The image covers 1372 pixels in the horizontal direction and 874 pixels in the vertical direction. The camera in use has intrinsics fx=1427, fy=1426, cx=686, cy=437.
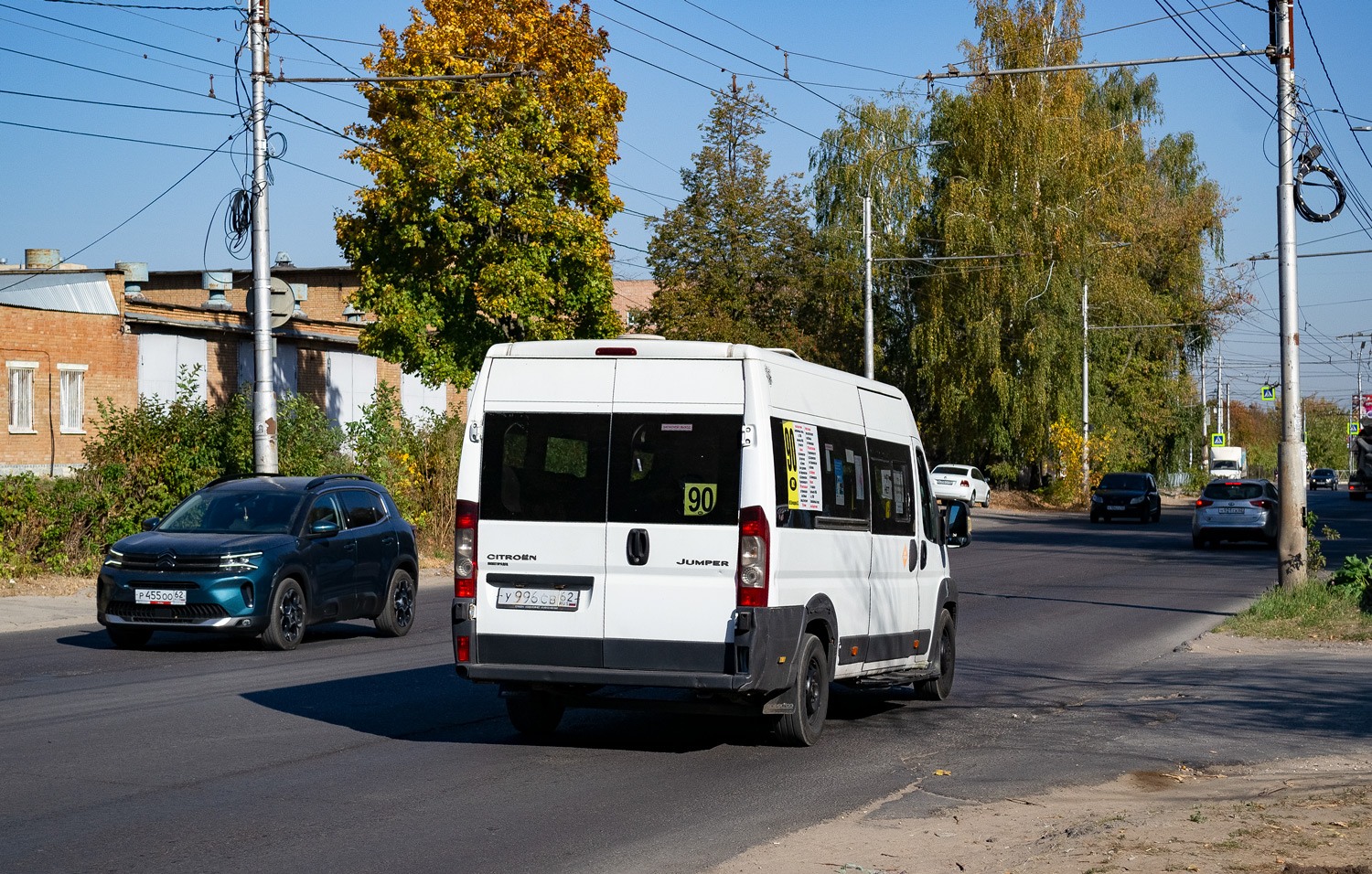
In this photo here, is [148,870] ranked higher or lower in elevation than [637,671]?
lower

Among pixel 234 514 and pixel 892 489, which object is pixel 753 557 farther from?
pixel 234 514

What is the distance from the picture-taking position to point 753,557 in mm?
8023

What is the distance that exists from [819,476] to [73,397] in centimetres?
3122

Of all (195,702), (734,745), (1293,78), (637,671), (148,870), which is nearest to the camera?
(148,870)

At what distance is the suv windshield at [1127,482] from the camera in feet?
156

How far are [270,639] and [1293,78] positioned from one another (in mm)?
14404

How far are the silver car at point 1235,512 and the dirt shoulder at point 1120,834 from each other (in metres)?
27.4

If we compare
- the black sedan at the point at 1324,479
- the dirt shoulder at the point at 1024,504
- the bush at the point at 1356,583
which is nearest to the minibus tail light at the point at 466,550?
the bush at the point at 1356,583

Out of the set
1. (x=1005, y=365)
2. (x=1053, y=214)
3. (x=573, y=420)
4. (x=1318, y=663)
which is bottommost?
(x=1318, y=663)

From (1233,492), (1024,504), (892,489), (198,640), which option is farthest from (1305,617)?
(1024,504)

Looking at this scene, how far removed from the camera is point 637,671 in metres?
8.18

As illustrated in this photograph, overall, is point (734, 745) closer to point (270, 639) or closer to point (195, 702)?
point (195, 702)

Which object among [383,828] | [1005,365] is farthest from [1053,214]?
[383,828]

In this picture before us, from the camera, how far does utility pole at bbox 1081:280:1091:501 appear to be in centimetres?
5147
